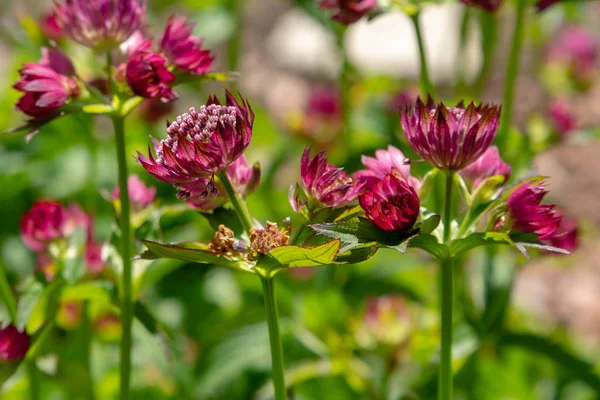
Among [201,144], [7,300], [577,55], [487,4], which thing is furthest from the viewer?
[577,55]

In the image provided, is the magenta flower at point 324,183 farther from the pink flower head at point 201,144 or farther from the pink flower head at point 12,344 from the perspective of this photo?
the pink flower head at point 12,344

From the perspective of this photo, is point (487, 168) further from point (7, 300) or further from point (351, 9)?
point (7, 300)

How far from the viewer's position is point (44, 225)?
1.32 m

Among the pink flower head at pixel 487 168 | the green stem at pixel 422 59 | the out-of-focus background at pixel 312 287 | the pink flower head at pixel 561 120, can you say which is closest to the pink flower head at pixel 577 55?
the out-of-focus background at pixel 312 287

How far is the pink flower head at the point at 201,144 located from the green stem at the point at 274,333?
0.49ft

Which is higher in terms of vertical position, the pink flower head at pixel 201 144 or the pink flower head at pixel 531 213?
the pink flower head at pixel 201 144

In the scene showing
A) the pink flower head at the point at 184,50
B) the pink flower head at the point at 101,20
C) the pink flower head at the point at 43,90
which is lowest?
the pink flower head at the point at 43,90

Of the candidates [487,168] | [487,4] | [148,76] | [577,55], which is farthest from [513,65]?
[577,55]

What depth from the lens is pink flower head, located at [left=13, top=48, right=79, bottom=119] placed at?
992 mm

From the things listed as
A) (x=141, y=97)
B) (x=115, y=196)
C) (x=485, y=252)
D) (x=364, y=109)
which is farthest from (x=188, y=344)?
(x=141, y=97)

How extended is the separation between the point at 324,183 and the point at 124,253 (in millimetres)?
360

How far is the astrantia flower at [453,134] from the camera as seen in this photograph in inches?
33.2

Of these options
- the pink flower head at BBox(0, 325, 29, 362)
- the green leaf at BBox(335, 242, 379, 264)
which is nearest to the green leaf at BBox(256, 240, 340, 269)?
the green leaf at BBox(335, 242, 379, 264)

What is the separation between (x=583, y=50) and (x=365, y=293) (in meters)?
1.47
